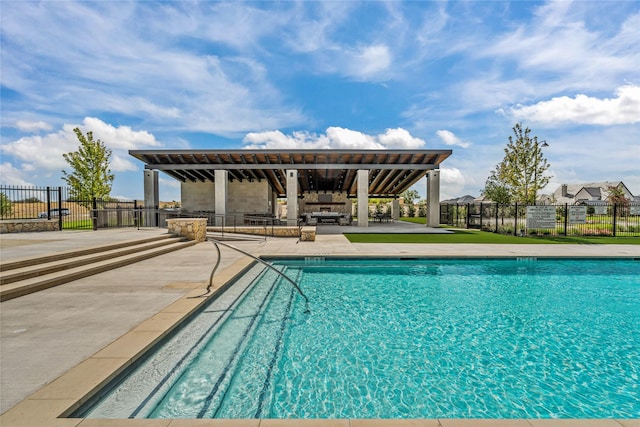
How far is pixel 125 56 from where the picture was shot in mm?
10766

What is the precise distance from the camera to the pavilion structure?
1773 cm

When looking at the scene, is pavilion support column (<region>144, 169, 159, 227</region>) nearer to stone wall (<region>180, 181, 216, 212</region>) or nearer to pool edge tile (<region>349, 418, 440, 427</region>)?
stone wall (<region>180, 181, 216, 212</region>)

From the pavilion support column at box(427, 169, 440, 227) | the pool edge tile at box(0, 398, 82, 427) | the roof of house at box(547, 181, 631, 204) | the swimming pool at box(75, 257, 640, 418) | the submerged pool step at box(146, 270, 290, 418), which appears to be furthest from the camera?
the roof of house at box(547, 181, 631, 204)

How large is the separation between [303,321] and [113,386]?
2514 mm

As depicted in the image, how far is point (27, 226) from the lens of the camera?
40.2ft

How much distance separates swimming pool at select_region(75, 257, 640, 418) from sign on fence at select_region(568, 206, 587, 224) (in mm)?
11825

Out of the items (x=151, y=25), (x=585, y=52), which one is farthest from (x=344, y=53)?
(x=585, y=52)

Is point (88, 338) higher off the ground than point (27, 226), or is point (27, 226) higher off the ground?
point (27, 226)

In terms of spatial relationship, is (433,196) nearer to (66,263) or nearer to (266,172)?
(266,172)

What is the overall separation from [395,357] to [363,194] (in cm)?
1622

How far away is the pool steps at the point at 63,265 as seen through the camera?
4.83 meters

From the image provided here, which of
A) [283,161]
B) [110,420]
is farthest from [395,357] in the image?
[283,161]

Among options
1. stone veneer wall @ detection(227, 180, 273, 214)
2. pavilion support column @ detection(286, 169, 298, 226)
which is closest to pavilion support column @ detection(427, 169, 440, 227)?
pavilion support column @ detection(286, 169, 298, 226)

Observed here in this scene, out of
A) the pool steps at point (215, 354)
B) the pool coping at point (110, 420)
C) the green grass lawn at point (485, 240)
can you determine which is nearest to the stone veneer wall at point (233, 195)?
the green grass lawn at point (485, 240)
